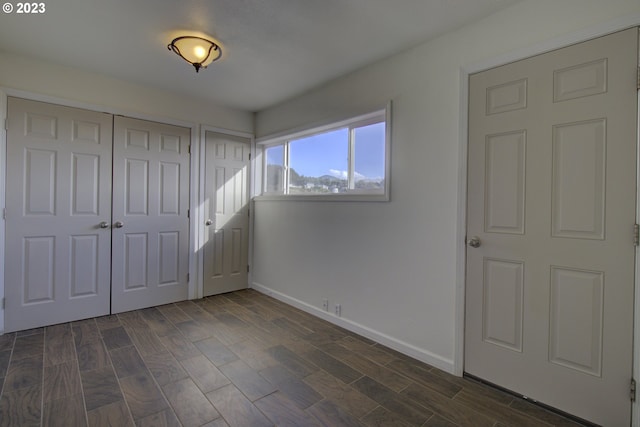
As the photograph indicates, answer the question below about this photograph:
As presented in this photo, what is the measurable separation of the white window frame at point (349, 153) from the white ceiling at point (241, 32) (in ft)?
1.55

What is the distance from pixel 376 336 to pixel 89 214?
3.10 m

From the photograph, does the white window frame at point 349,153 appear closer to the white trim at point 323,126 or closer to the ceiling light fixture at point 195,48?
the white trim at point 323,126

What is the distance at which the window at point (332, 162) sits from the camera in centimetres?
282

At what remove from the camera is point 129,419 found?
1686mm

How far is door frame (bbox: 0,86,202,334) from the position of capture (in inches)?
105

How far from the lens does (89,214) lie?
3.10 m

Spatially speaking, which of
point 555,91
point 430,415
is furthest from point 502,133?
point 430,415

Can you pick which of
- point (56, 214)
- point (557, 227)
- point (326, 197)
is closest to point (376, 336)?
point (326, 197)

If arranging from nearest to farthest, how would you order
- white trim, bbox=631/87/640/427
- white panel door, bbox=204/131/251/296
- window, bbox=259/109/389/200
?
white trim, bbox=631/87/640/427, window, bbox=259/109/389/200, white panel door, bbox=204/131/251/296

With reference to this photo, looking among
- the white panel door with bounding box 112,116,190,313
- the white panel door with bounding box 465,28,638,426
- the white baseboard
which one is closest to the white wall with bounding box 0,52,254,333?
the white panel door with bounding box 112,116,190,313

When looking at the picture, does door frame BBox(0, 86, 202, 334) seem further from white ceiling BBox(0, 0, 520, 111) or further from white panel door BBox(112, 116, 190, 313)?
white ceiling BBox(0, 0, 520, 111)

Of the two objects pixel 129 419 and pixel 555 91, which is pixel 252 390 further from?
pixel 555 91

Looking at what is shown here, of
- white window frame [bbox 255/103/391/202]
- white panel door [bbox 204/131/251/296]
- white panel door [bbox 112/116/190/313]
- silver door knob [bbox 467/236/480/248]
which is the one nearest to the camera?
silver door knob [bbox 467/236/480/248]

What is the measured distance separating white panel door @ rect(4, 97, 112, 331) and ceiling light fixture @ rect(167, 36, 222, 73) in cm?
138
